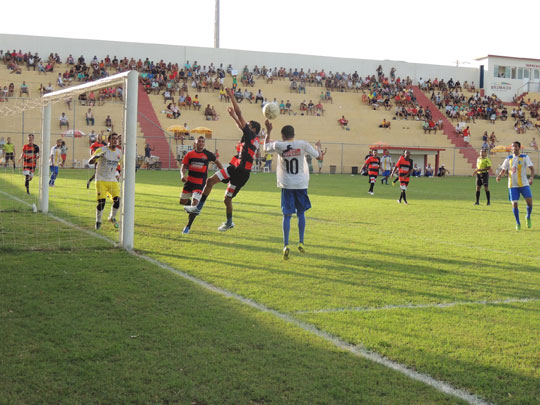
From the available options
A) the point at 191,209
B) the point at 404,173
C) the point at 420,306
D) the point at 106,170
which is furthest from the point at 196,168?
the point at 404,173

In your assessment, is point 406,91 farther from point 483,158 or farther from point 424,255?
point 424,255

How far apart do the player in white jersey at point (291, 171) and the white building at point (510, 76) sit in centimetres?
5674

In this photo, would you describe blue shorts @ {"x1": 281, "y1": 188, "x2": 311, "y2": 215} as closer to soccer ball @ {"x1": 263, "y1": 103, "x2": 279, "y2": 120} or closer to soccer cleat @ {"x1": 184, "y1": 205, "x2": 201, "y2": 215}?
soccer ball @ {"x1": 263, "y1": 103, "x2": 279, "y2": 120}

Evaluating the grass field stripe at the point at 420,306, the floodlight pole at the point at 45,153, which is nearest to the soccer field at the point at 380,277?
the grass field stripe at the point at 420,306

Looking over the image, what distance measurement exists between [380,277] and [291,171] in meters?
2.17

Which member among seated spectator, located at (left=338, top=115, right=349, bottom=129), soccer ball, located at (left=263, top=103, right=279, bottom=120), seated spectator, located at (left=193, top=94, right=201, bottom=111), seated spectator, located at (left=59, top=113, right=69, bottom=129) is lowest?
soccer ball, located at (left=263, top=103, right=279, bottom=120)

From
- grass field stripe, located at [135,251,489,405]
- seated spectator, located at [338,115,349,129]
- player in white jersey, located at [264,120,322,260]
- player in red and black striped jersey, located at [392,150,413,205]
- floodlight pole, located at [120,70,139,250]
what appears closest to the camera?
grass field stripe, located at [135,251,489,405]

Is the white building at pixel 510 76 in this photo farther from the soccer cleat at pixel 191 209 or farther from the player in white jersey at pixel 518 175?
the soccer cleat at pixel 191 209

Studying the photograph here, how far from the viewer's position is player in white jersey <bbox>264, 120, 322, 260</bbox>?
840 centimetres

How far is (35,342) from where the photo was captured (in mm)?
4527

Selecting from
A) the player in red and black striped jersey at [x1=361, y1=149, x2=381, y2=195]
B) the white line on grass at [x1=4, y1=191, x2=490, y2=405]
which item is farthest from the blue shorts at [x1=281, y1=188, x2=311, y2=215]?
the player in red and black striped jersey at [x1=361, y1=149, x2=381, y2=195]

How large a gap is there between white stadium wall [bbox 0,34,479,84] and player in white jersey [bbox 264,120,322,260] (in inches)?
1724

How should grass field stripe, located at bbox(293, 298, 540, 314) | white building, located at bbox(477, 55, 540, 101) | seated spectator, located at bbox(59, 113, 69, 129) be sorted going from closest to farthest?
grass field stripe, located at bbox(293, 298, 540, 314), seated spectator, located at bbox(59, 113, 69, 129), white building, located at bbox(477, 55, 540, 101)

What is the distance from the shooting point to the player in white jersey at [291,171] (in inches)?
331
